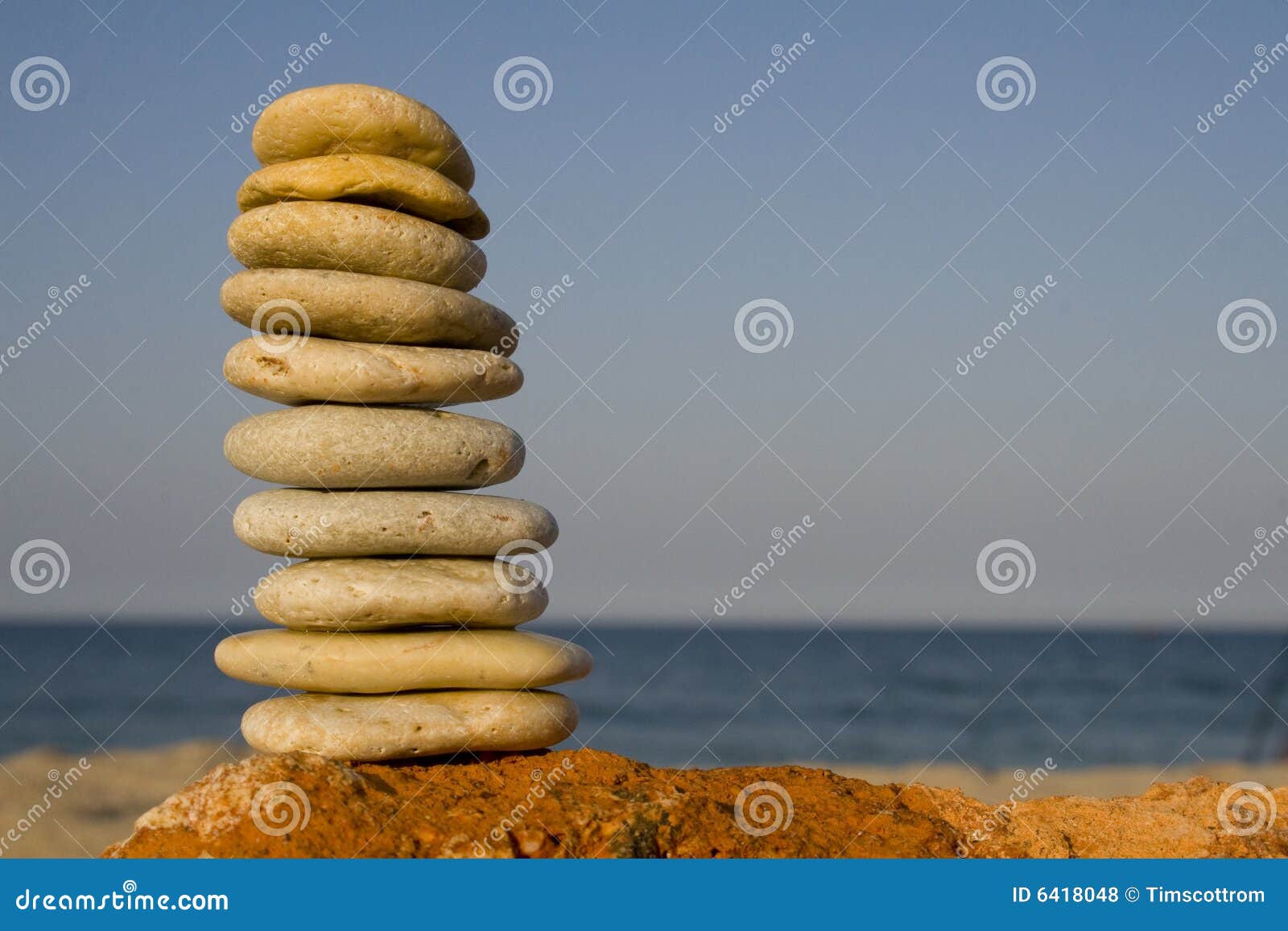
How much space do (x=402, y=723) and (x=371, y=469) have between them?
2.12 metres

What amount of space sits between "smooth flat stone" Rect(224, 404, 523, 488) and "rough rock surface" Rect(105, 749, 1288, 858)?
2.41 meters

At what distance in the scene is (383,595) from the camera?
1002cm

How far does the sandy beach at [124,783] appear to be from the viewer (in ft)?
73.4

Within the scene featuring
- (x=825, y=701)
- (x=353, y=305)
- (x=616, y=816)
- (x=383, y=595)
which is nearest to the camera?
(x=616, y=816)

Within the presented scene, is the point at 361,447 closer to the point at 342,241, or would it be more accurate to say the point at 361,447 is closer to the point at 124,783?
the point at 342,241

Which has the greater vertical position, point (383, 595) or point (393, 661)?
point (383, 595)

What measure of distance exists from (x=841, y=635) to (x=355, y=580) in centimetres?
8011

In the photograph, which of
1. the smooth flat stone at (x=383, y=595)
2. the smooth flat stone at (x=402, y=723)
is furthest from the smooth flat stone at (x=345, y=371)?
the smooth flat stone at (x=402, y=723)

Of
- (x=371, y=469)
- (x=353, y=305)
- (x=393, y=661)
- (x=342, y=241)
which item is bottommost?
(x=393, y=661)

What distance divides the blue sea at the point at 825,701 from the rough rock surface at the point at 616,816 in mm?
16541

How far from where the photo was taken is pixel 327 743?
9711 millimetres

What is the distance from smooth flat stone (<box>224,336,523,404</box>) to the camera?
10.3 m

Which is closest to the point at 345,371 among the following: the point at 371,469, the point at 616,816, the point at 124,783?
the point at 371,469

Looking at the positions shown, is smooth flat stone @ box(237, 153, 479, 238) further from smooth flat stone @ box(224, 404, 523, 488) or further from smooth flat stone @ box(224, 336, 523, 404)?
smooth flat stone @ box(224, 404, 523, 488)
